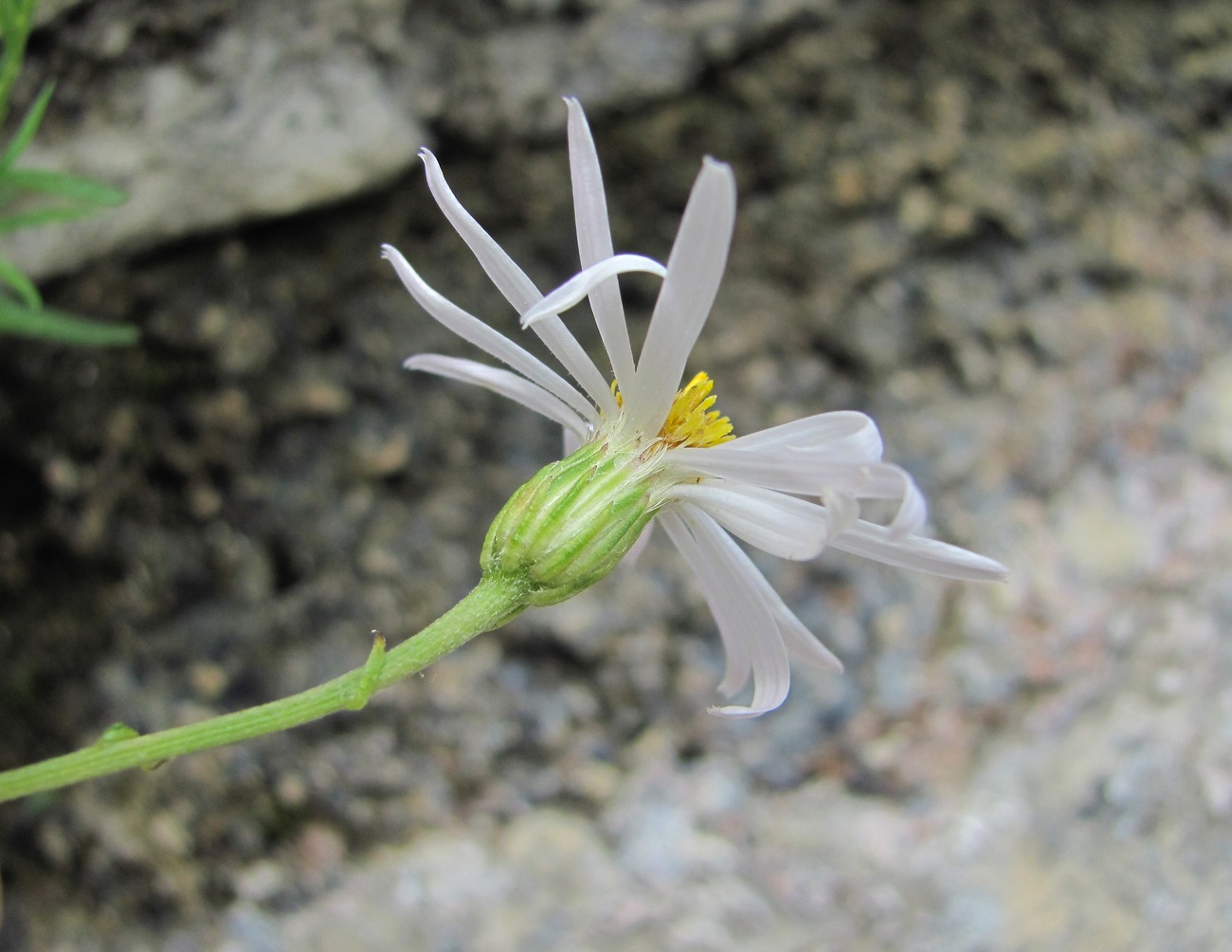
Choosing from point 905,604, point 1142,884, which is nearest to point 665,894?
point 905,604

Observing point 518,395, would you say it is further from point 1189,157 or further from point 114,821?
point 1189,157

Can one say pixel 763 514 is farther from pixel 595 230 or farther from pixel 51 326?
pixel 51 326

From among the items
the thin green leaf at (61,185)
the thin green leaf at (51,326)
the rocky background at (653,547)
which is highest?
the thin green leaf at (61,185)

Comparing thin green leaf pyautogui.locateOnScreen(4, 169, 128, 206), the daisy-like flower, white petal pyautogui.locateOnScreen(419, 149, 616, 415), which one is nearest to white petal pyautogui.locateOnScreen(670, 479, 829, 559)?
the daisy-like flower

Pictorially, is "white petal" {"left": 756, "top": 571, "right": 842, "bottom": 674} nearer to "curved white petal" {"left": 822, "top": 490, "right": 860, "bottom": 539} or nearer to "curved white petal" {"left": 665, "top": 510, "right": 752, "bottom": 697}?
"curved white petal" {"left": 665, "top": 510, "right": 752, "bottom": 697}

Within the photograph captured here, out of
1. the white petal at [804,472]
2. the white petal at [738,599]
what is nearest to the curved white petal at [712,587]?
the white petal at [738,599]

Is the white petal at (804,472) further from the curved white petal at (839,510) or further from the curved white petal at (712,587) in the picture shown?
the curved white petal at (712,587)

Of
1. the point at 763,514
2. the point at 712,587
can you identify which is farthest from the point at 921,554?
the point at 712,587
